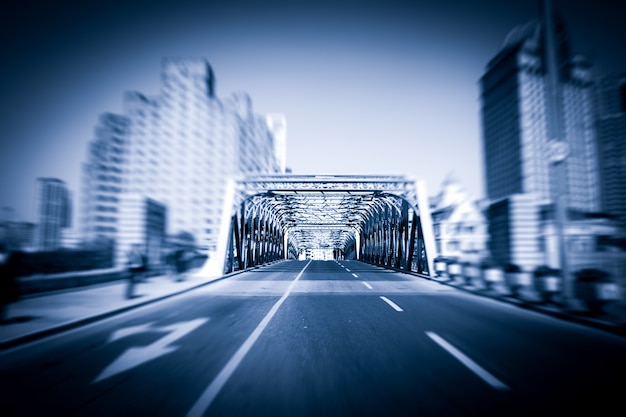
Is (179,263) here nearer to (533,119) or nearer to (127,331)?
(127,331)

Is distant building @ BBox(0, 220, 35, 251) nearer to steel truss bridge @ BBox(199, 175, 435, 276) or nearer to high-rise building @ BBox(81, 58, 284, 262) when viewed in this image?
steel truss bridge @ BBox(199, 175, 435, 276)

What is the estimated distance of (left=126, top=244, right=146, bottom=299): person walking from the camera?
11.1 metres

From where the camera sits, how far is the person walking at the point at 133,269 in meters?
11.1

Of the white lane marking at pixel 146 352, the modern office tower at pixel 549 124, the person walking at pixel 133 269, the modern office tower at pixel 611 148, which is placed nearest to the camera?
the white lane marking at pixel 146 352

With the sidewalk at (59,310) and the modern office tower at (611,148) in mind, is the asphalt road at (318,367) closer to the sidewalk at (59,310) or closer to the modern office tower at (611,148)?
the sidewalk at (59,310)

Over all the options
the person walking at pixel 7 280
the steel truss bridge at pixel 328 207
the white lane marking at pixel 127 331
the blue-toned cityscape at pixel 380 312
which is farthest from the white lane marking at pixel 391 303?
the steel truss bridge at pixel 328 207

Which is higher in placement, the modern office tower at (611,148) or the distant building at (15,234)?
the modern office tower at (611,148)

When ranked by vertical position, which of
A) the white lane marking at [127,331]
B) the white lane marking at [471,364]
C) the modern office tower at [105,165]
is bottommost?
the white lane marking at [127,331]

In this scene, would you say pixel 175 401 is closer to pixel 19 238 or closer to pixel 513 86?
pixel 19 238

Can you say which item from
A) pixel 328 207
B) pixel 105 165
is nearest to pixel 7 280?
pixel 328 207

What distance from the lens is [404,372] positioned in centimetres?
453

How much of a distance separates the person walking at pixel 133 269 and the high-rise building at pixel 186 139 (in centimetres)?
9113

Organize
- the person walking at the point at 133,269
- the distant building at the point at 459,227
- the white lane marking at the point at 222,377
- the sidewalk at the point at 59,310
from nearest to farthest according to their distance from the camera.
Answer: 1. the white lane marking at the point at 222,377
2. the sidewalk at the point at 59,310
3. the person walking at the point at 133,269
4. the distant building at the point at 459,227

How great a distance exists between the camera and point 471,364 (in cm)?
485
